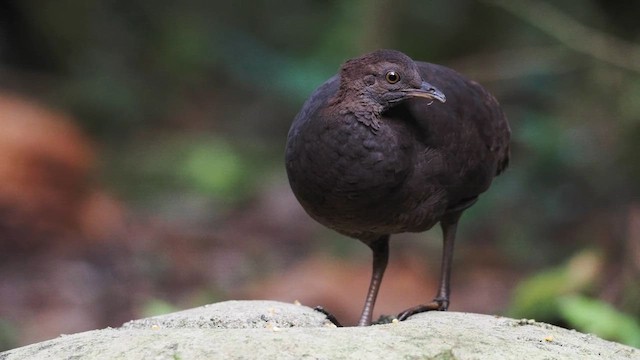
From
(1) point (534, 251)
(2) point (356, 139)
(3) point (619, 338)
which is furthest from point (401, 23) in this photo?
(2) point (356, 139)

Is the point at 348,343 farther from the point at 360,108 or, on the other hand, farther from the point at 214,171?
the point at 214,171

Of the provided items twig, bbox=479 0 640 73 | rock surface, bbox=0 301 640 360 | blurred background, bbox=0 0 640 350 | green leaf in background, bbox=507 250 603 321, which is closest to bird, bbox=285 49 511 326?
rock surface, bbox=0 301 640 360

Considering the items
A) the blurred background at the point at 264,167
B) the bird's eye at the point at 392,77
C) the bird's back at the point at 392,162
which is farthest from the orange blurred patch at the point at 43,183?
the bird's eye at the point at 392,77

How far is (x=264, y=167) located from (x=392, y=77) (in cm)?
715

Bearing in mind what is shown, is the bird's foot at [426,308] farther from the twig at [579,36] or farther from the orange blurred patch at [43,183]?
the orange blurred patch at [43,183]

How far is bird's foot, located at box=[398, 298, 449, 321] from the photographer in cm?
486

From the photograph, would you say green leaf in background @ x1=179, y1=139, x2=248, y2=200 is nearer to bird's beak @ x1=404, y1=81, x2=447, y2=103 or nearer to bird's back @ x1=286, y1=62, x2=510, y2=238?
bird's back @ x1=286, y1=62, x2=510, y2=238

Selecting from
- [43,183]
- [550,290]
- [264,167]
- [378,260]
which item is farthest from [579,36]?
[43,183]

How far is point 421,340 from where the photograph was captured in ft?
11.6


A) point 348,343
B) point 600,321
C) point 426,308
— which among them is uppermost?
point 600,321

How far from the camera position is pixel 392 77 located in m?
4.55

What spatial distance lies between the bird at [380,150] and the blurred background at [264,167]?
189 centimetres

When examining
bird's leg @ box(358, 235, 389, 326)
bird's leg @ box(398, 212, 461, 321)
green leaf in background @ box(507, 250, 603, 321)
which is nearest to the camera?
bird's leg @ box(358, 235, 389, 326)

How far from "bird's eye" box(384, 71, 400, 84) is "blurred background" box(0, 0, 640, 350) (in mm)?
2512
